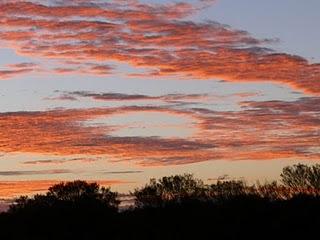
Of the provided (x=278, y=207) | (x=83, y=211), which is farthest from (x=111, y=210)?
(x=278, y=207)

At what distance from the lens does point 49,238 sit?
4709 centimetres

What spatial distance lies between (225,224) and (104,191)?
2617 inches

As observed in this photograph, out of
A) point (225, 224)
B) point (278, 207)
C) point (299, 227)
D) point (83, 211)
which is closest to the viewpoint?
point (299, 227)

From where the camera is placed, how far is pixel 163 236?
42219 millimetres

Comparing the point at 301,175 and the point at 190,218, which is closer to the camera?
the point at 190,218

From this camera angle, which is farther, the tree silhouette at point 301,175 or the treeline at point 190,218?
the tree silhouette at point 301,175

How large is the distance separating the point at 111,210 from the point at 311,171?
56.3 meters

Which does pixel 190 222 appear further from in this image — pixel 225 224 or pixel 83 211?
pixel 83 211

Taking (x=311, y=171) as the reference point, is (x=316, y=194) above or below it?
below

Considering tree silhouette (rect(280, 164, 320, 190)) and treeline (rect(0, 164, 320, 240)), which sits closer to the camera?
treeline (rect(0, 164, 320, 240))

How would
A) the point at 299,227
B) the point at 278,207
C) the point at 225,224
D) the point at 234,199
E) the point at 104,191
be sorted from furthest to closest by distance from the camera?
the point at 104,191
the point at 234,199
the point at 278,207
the point at 225,224
the point at 299,227

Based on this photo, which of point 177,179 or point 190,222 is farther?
point 177,179

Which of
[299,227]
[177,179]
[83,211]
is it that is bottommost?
[299,227]

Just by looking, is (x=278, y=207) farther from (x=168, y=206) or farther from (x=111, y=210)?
(x=111, y=210)
